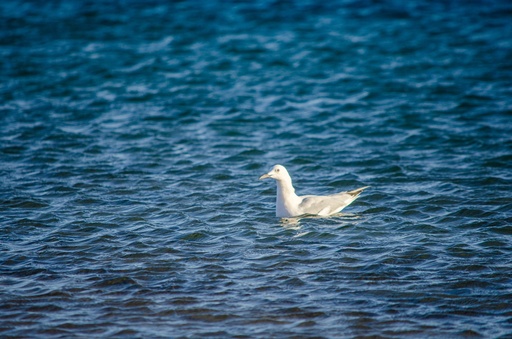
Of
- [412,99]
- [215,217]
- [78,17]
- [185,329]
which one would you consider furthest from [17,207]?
[78,17]

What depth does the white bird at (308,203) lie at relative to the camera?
11930mm

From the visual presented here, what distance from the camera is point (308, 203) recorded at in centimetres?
1202

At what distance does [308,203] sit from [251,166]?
8.29ft

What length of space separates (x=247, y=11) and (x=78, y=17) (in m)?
5.11

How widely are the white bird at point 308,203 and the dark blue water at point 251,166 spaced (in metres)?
0.22

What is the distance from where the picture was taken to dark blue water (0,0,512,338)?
8883 mm

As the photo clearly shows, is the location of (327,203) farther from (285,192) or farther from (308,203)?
(285,192)

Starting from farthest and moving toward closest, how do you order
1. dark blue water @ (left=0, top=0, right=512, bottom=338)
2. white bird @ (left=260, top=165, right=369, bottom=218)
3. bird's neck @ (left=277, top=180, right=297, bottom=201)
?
1. bird's neck @ (left=277, top=180, right=297, bottom=201)
2. white bird @ (left=260, top=165, right=369, bottom=218)
3. dark blue water @ (left=0, top=0, right=512, bottom=338)

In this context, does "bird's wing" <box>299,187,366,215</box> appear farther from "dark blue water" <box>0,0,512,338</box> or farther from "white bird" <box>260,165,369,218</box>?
"dark blue water" <box>0,0,512,338</box>

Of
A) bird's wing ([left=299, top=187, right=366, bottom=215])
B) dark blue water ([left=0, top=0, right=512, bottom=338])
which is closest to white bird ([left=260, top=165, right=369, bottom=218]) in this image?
bird's wing ([left=299, top=187, right=366, bottom=215])

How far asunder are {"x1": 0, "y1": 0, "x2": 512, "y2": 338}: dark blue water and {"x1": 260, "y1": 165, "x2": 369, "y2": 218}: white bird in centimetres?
22

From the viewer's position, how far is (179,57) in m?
21.0

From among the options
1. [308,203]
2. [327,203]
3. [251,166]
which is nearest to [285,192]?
[308,203]

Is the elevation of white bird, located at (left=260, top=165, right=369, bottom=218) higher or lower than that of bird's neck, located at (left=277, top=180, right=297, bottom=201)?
lower
